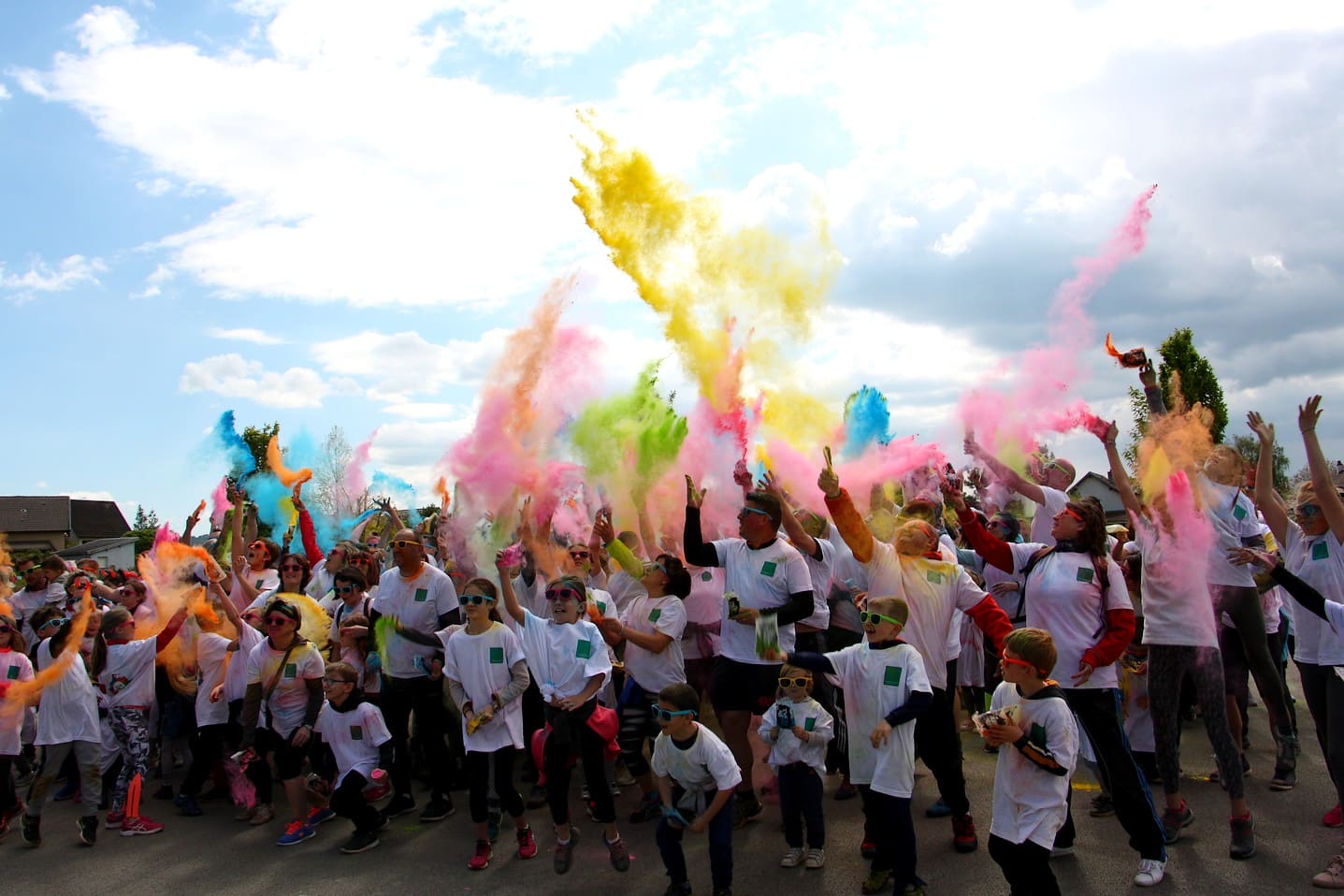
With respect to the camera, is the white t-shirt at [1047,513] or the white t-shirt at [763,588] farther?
the white t-shirt at [1047,513]

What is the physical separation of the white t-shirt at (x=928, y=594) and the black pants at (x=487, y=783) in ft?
8.38

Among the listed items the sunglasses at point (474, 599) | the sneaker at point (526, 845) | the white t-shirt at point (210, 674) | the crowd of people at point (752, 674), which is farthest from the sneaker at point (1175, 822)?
the white t-shirt at point (210, 674)

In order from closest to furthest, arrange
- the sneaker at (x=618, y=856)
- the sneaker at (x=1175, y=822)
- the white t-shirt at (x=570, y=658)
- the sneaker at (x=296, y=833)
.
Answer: the sneaker at (x=1175, y=822)
the sneaker at (x=618, y=856)
the white t-shirt at (x=570, y=658)
the sneaker at (x=296, y=833)

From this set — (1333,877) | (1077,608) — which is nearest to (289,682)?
(1077,608)

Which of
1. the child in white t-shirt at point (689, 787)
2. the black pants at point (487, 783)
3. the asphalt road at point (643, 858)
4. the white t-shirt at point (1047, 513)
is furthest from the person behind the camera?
the white t-shirt at point (1047, 513)

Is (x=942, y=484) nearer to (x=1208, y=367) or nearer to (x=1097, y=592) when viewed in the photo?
(x=1097, y=592)

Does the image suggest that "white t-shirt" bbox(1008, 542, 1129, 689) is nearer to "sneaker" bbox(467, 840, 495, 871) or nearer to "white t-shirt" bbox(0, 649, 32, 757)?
"sneaker" bbox(467, 840, 495, 871)

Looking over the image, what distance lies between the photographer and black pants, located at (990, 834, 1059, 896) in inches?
161

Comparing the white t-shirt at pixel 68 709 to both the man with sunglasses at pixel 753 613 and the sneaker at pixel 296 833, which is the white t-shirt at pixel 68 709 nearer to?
the sneaker at pixel 296 833

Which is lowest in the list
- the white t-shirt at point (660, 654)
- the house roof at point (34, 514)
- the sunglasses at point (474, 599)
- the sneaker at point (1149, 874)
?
the sneaker at point (1149, 874)

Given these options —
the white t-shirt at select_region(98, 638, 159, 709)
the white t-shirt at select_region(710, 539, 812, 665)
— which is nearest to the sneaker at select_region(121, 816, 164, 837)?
the white t-shirt at select_region(98, 638, 159, 709)

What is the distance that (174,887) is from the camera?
585cm

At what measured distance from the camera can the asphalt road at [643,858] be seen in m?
5.02

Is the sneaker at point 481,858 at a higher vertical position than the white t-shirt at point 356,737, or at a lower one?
lower
